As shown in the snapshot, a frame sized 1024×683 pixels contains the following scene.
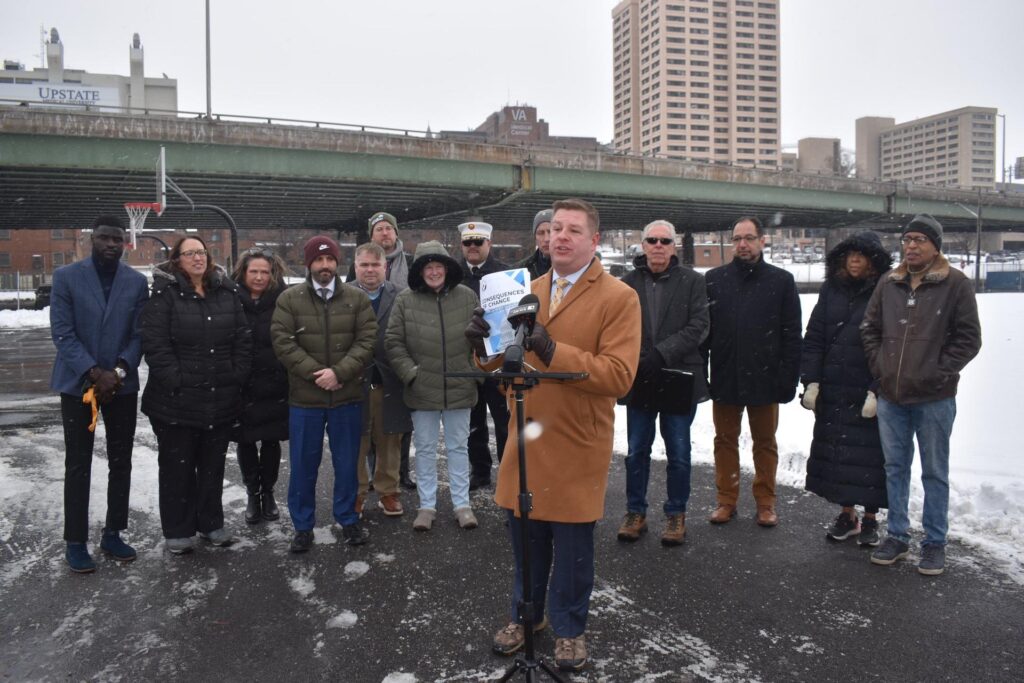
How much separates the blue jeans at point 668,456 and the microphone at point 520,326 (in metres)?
2.59

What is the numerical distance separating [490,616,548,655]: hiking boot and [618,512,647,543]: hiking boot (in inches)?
Result: 68.4

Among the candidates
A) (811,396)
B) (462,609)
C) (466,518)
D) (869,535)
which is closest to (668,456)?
(811,396)

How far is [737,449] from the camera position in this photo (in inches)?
227

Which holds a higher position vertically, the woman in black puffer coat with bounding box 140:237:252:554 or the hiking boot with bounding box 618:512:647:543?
the woman in black puffer coat with bounding box 140:237:252:554

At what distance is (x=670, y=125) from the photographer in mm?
181500

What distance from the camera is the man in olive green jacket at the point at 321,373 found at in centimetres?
534

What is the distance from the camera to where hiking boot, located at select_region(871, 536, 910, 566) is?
487 centimetres

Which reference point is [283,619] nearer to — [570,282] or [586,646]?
[586,646]

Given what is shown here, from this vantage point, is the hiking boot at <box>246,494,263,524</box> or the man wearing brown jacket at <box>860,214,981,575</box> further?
the hiking boot at <box>246,494,263,524</box>

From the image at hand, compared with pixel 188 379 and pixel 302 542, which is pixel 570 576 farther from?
pixel 188 379

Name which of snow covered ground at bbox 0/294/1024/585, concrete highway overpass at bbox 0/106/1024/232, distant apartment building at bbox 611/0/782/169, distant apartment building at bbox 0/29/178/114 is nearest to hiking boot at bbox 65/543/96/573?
snow covered ground at bbox 0/294/1024/585

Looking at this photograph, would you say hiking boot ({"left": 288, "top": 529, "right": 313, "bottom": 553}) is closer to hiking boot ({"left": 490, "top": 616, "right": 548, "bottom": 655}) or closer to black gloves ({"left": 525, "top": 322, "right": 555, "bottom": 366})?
hiking boot ({"left": 490, "top": 616, "right": 548, "bottom": 655})

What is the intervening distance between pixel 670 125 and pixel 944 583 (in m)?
189

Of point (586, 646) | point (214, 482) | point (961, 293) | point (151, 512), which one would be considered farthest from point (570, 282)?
point (151, 512)
